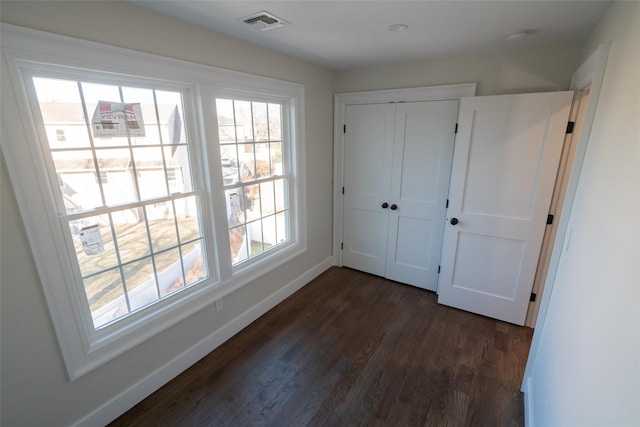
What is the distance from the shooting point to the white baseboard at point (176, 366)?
5.60 ft

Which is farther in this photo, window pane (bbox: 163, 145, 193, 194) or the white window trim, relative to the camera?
window pane (bbox: 163, 145, 193, 194)

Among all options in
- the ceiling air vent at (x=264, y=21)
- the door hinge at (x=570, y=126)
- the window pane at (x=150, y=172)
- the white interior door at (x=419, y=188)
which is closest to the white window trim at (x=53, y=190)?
the window pane at (x=150, y=172)

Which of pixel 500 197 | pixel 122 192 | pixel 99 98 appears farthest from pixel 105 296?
pixel 500 197

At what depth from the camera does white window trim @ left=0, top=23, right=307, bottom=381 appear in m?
1.23

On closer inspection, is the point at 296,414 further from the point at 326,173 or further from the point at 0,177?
the point at 326,173

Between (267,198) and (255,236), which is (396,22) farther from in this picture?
(255,236)

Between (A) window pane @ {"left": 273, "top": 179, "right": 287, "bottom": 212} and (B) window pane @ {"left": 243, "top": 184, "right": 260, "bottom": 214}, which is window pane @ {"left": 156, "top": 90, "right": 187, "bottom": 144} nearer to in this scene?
(B) window pane @ {"left": 243, "top": 184, "right": 260, "bottom": 214}

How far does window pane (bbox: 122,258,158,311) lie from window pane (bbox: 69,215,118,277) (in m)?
0.12

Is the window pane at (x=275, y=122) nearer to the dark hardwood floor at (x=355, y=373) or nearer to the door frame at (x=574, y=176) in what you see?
the dark hardwood floor at (x=355, y=373)

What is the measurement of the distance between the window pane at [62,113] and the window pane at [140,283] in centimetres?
76

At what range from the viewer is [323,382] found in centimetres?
203

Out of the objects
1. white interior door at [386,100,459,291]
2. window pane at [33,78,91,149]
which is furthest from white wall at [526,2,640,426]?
window pane at [33,78,91,149]

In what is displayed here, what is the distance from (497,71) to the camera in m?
2.46

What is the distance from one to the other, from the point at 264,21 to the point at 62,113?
123 centimetres
